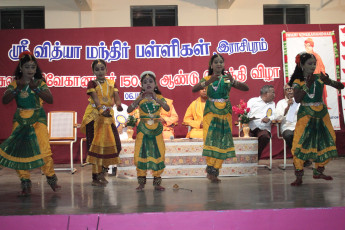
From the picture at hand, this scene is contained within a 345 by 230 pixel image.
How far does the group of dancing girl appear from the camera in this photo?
14.9 feet

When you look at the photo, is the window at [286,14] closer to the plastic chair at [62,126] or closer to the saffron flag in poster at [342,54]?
the saffron flag in poster at [342,54]

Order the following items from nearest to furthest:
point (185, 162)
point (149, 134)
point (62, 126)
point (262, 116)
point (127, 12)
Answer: point (149, 134)
point (185, 162)
point (262, 116)
point (62, 126)
point (127, 12)

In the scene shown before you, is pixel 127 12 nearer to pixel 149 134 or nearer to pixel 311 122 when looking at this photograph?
pixel 149 134

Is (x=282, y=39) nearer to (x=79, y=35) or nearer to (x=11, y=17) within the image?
(x=79, y=35)

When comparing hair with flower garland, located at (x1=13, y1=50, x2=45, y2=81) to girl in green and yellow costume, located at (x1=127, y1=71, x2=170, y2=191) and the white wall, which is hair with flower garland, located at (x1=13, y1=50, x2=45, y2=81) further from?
the white wall

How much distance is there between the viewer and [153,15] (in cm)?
967

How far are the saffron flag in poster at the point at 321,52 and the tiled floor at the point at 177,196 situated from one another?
2.11 m

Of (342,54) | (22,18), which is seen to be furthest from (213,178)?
(22,18)

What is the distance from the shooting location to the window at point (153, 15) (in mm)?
9648

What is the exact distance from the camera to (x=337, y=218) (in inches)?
133

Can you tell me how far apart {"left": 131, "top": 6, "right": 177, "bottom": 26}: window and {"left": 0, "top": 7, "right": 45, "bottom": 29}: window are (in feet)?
6.58

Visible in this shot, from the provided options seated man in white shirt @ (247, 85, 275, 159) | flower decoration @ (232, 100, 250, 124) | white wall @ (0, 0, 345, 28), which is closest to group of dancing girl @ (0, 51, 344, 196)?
flower decoration @ (232, 100, 250, 124)

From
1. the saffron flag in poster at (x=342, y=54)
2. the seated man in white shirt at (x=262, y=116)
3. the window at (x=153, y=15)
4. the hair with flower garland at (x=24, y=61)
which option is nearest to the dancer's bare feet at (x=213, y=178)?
the seated man in white shirt at (x=262, y=116)

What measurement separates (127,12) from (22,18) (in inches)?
89.5
